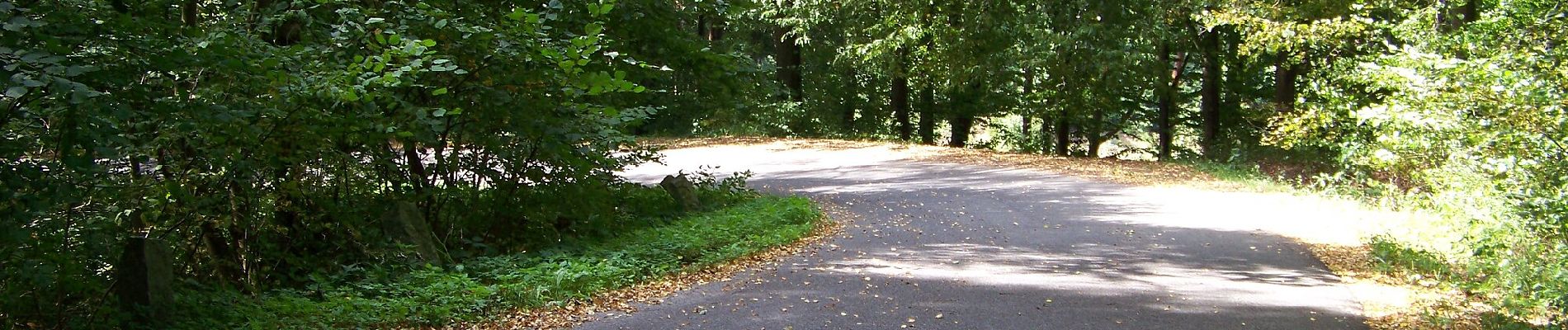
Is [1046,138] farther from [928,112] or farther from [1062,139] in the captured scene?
[928,112]

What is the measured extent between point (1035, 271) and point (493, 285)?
435 cm

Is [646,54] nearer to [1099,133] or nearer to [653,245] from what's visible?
Result: [653,245]

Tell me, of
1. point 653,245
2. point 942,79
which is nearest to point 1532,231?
point 653,245

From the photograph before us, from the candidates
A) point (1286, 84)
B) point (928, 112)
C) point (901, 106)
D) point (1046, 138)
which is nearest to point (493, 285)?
point (1286, 84)

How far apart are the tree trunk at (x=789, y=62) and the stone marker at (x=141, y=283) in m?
24.9

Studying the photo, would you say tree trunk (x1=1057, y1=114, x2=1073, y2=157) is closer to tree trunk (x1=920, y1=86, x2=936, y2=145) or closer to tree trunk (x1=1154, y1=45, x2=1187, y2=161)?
tree trunk (x1=1154, y1=45, x2=1187, y2=161)

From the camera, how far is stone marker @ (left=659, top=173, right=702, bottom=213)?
474 inches

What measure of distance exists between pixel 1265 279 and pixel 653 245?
4.92 m

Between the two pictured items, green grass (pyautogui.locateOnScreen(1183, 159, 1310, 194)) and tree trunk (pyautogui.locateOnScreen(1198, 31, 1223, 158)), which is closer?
green grass (pyautogui.locateOnScreen(1183, 159, 1310, 194))

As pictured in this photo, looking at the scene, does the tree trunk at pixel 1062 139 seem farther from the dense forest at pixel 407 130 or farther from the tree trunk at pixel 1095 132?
the dense forest at pixel 407 130

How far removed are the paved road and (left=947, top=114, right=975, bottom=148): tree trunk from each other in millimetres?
14543

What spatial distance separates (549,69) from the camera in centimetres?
717

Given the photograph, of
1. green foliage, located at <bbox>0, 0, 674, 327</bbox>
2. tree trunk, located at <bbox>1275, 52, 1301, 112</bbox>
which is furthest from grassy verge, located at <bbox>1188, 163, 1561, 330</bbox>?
tree trunk, located at <bbox>1275, 52, 1301, 112</bbox>

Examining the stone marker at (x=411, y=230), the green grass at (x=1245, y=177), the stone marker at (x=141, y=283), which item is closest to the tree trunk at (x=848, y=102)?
the green grass at (x=1245, y=177)
